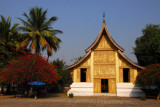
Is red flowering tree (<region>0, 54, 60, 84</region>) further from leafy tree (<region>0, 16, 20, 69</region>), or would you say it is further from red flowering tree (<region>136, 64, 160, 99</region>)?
red flowering tree (<region>136, 64, 160, 99</region>)

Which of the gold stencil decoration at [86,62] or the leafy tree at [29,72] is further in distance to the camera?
the gold stencil decoration at [86,62]

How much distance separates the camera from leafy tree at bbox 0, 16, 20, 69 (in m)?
25.9

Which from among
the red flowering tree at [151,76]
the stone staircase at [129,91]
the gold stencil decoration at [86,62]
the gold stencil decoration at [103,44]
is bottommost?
the stone staircase at [129,91]

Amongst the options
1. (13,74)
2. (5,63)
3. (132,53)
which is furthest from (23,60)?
(132,53)

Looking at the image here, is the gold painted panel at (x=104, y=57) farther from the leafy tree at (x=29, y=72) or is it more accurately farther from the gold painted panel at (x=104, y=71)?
the leafy tree at (x=29, y=72)

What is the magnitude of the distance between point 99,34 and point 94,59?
298 cm

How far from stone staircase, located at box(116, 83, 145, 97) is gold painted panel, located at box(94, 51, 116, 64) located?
302 centimetres

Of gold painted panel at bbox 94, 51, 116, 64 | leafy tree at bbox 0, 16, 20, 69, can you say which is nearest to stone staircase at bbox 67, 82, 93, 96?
gold painted panel at bbox 94, 51, 116, 64

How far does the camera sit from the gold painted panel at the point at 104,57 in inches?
946

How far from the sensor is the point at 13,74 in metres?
20.6

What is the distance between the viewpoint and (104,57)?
24156 mm

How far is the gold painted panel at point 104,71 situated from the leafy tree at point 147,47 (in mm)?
8947

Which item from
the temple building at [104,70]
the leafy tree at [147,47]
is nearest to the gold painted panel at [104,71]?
the temple building at [104,70]

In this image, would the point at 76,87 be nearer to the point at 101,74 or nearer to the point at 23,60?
the point at 101,74
